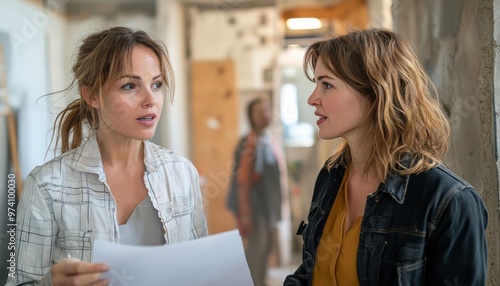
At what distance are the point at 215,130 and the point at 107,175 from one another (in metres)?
2.56

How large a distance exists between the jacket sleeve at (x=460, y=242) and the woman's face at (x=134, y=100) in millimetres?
658

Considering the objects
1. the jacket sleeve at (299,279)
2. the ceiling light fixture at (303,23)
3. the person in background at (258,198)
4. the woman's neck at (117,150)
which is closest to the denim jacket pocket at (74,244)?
the woman's neck at (117,150)

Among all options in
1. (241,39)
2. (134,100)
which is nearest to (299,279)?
(134,100)

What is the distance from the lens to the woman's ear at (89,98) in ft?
4.08

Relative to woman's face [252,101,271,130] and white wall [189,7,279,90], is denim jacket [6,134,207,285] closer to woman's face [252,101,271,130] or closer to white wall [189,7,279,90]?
woman's face [252,101,271,130]

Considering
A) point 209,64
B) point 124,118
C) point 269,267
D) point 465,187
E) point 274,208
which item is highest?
point 209,64

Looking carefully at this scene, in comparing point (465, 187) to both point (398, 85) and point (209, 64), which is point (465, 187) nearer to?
point (398, 85)

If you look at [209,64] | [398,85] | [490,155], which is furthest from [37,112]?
[209,64]

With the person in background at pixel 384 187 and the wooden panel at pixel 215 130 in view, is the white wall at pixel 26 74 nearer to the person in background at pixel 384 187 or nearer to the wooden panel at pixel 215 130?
the person in background at pixel 384 187

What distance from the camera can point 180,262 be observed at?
106 cm

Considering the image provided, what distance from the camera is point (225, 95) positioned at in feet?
12.7

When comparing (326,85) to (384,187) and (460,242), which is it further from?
(460,242)

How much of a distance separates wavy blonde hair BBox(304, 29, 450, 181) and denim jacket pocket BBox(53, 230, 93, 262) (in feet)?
2.14

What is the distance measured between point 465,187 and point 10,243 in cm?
121
